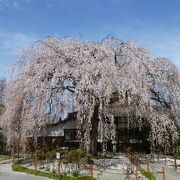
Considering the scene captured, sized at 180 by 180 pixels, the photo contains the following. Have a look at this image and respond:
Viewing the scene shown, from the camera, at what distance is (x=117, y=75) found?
18984 millimetres

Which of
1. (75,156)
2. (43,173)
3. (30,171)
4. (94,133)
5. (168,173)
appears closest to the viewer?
(43,173)

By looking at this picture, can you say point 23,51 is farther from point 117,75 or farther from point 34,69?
point 117,75

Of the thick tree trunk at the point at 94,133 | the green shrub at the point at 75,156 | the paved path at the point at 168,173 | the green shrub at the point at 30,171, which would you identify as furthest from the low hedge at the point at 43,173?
the thick tree trunk at the point at 94,133

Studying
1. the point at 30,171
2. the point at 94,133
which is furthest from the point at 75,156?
the point at 94,133

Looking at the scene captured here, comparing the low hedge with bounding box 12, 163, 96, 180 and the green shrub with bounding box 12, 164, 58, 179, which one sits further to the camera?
the green shrub with bounding box 12, 164, 58, 179

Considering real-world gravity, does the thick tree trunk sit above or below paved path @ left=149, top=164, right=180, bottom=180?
above

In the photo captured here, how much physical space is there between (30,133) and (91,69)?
15.9ft

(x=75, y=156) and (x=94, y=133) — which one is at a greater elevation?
(x=94, y=133)

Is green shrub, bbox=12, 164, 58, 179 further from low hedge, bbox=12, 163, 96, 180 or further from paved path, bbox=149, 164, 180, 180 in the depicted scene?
paved path, bbox=149, 164, 180, 180

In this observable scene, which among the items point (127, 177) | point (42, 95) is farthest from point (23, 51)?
point (127, 177)

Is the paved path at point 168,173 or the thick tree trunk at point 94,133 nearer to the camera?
the paved path at point 168,173

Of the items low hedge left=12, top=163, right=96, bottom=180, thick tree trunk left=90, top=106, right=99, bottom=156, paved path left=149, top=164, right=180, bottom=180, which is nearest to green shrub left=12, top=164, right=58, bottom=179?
low hedge left=12, top=163, right=96, bottom=180

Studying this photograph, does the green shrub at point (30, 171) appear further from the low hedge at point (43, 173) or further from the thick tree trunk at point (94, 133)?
the thick tree trunk at point (94, 133)

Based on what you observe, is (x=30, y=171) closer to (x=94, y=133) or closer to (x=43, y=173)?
(x=43, y=173)
